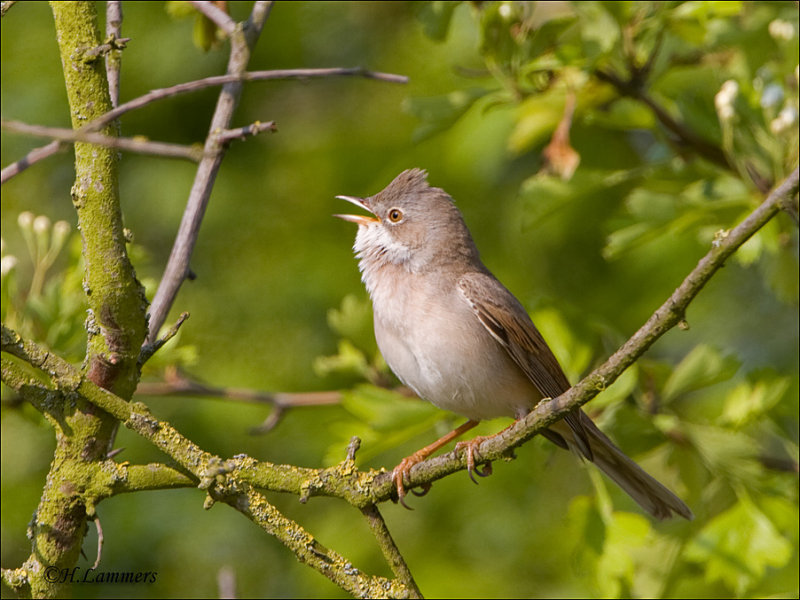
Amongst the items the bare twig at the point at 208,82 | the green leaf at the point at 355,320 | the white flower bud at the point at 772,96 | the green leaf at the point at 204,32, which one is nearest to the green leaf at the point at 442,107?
the green leaf at the point at 355,320

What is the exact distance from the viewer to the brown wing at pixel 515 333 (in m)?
3.75

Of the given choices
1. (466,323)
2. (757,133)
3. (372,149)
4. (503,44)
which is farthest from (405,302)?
(372,149)

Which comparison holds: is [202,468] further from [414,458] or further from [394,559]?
[414,458]

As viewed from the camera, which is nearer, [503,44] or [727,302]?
[503,44]

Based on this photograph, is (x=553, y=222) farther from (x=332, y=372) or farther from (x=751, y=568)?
(x=751, y=568)

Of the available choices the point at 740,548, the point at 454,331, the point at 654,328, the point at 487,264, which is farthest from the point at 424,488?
the point at 487,264

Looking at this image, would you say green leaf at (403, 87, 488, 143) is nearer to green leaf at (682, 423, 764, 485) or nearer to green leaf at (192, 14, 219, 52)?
green leaf at (192, 14, 219, 52)

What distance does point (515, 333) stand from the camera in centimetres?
381

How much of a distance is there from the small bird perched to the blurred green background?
0.52 feet

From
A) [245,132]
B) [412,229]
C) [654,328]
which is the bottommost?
[412,229]

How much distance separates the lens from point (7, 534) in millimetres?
5195

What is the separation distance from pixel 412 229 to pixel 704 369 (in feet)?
4.40

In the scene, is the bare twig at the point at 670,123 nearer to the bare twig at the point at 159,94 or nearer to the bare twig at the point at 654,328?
the bare twig at the point at 159,94

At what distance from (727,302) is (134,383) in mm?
4693
